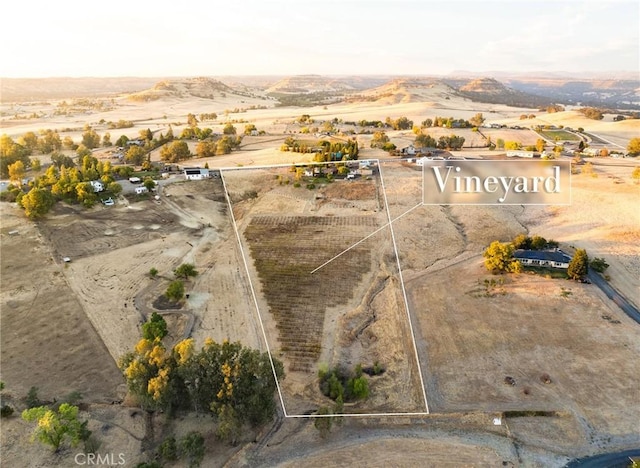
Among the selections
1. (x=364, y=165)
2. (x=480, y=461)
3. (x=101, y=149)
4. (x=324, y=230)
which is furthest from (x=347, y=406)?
(x=101, y=149)

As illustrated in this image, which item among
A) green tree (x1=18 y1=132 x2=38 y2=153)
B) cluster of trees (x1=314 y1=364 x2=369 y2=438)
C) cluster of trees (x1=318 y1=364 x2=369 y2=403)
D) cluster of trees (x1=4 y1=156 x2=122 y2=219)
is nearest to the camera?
cluster of trees (x1=314 y1=364 x2=369 y2=438)

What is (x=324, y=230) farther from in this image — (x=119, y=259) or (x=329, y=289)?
(x=119, y=259)

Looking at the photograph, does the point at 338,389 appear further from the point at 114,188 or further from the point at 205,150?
the point at 205,150

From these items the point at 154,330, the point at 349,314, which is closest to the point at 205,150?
the point at 154,330

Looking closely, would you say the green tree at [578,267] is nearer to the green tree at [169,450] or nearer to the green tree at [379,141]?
the green tree at [169,450]

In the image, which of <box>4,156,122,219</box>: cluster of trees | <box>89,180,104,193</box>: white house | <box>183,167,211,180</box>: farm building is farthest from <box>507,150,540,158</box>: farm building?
<box>89,180,104,193</box>: white house

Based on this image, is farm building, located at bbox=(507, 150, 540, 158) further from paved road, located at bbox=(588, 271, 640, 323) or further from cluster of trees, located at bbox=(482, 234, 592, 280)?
paved road, located at bbox=(588, 271, 640, 323)
